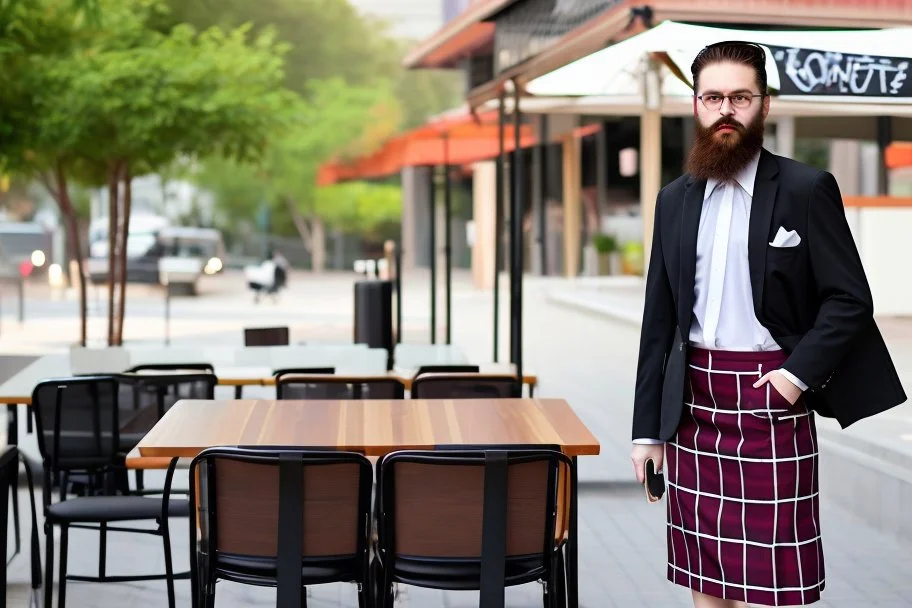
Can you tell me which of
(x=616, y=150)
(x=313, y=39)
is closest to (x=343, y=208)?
(x=313, y=39)

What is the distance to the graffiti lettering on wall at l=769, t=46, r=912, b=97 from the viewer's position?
6059 mm

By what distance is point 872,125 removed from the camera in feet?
75.2

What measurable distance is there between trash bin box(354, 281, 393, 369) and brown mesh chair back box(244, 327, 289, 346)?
211 centimetres

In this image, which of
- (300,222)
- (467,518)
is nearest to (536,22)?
(467,518)

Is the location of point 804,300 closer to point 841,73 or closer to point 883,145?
point 841,73

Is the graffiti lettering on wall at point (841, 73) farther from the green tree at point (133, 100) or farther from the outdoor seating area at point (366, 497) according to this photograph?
the green tree at point (133, 100)

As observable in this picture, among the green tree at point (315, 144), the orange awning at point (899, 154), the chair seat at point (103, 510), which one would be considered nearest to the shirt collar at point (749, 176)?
the chair seat at point (103, 510)

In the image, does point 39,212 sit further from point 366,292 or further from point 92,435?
point 92,435

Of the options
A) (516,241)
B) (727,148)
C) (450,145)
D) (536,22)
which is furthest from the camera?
(536,22)

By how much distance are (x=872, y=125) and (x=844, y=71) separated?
17382 mm

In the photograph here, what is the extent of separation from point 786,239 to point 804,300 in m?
0.15

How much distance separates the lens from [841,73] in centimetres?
625

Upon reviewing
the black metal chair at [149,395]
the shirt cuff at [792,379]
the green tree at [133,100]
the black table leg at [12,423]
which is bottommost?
the black table leg at [12,423]

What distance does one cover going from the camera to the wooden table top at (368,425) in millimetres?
4371
